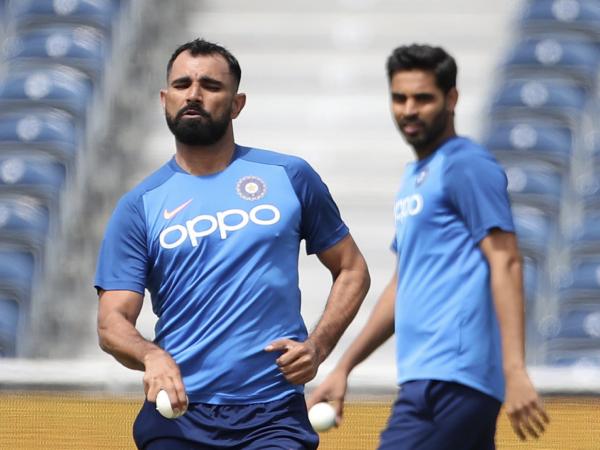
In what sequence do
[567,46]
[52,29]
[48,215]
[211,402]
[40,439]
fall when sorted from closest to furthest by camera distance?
[211,402] < [40,439] < [48,215] < [567,46] < [52,29]

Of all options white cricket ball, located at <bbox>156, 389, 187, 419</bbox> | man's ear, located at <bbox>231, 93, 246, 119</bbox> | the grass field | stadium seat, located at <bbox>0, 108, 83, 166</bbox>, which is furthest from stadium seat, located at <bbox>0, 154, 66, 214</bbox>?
white cricket ball, located at <bbox>156, 389, 187, 419</bbox>

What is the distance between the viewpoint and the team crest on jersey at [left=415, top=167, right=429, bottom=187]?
421 cm

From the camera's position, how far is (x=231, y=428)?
14.0 feet

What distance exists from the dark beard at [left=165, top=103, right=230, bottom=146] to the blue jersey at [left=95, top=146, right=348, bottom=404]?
0.12m

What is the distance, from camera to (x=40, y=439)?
22.8 feet

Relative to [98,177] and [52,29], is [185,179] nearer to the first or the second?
[98,177]

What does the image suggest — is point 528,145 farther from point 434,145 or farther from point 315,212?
point 434,145

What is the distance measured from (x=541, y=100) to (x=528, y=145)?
528 millimetres

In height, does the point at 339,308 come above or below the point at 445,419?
above

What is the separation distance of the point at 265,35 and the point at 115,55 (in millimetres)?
1470

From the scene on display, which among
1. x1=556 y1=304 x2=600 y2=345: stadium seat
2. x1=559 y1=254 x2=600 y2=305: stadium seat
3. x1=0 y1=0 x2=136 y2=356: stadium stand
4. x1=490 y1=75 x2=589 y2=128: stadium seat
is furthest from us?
x1=490 y1=75 x2=589 y2=128: stadium seat

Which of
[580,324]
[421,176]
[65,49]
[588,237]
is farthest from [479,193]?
[65,49]

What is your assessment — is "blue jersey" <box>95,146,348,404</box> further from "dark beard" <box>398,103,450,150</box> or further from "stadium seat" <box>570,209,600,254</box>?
"stadium seat" <box>570,209,600,254</box>

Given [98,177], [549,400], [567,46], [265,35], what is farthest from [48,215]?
[549,400]
